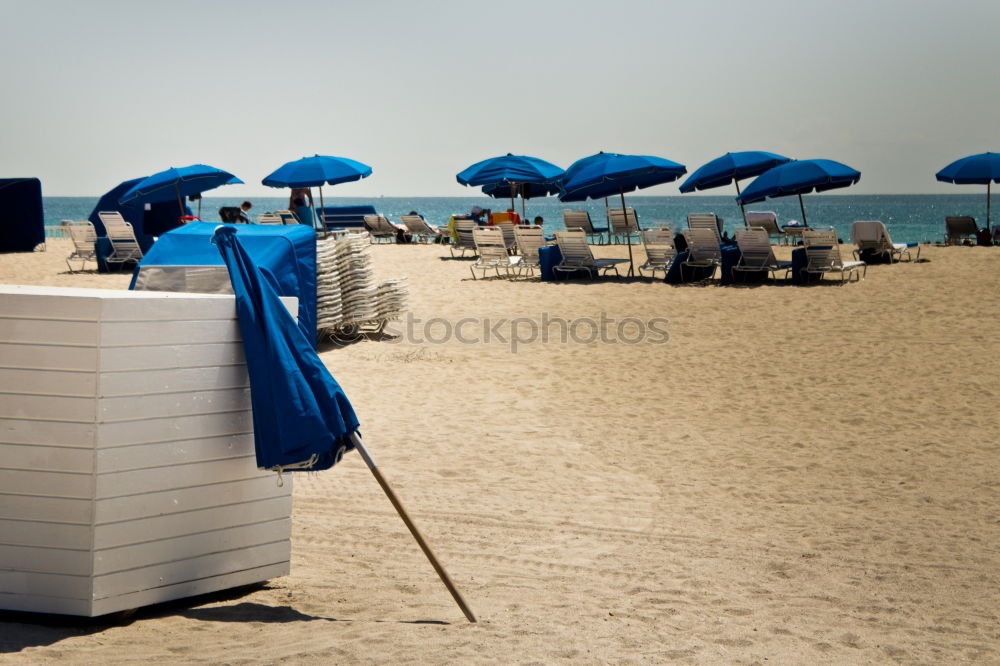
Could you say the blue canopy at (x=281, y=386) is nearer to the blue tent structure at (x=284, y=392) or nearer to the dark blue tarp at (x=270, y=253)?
the blue tent structure at (x=284, y=392)

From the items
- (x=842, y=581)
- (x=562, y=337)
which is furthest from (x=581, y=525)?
(x=562, y=337)

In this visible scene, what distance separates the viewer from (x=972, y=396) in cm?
732

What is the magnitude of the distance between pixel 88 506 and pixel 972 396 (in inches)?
260

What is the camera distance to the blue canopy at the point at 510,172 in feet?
65.6

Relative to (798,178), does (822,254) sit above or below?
below

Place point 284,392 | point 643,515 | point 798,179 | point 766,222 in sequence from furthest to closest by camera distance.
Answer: point 766,222 → point 798,179 → point 643,515 → point 284,392

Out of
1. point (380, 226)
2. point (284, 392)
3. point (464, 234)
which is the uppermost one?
point (380, 226)

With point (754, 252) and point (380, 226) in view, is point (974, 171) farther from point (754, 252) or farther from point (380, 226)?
point (380, 226)

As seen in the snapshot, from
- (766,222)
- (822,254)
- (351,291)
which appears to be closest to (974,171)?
(766,222)

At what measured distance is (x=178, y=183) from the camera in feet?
57.2

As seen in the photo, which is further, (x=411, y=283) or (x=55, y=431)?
(x=411, y=283)

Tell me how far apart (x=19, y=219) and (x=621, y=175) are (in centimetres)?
1538

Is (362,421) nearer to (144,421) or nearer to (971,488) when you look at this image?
(144,421)

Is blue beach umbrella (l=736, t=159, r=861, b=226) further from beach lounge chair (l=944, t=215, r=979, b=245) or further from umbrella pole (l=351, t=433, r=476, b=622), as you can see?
umbrella pole (l=351, t=433, r=476, b=622)
